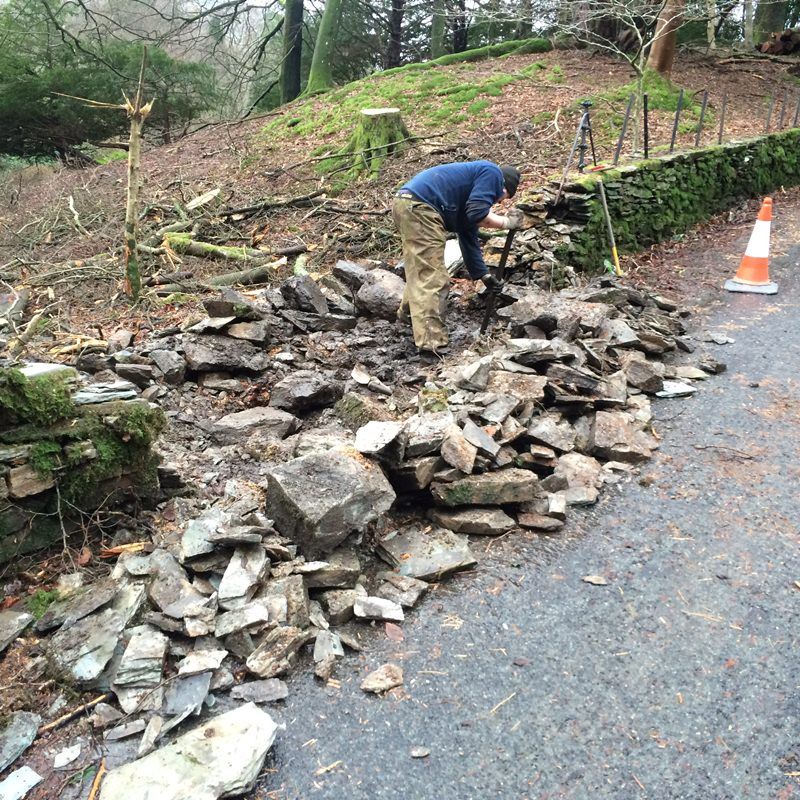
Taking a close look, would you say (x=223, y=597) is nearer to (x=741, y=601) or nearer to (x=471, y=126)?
(x=741, y=601)

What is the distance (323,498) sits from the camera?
3314mm

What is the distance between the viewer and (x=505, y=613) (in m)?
3.15

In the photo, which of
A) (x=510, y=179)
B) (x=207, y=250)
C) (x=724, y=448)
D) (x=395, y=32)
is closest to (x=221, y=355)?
(x=510, y=179)

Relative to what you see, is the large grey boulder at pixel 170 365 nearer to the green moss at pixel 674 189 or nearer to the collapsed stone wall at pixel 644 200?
the collapsed stone wall at pixel 644 200

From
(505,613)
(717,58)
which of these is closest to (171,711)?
(505,613)

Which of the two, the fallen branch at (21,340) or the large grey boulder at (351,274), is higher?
the large grey boulder at (351,274)

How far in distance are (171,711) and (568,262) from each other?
6412mm

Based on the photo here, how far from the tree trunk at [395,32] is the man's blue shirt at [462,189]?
17.8 m

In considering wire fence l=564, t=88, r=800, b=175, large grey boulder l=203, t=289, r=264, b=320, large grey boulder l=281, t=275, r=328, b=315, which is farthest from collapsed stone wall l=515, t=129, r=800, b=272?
large grey boulder l=203, t=289, r=264, b=320

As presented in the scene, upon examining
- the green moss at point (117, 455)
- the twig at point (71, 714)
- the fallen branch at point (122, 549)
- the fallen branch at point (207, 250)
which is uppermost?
the fallen branch at point (207, 250)

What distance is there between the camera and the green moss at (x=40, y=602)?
9.62ft

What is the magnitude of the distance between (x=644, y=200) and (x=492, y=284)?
3735 mm

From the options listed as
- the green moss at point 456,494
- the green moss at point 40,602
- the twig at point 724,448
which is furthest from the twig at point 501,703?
the twig at point 724,448

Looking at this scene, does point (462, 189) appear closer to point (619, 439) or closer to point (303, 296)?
point (303, 296)
